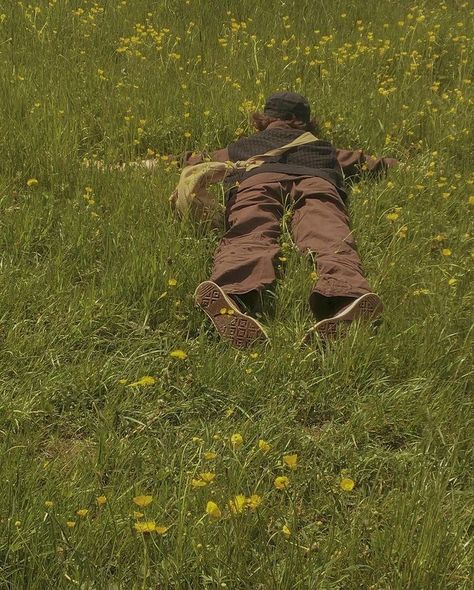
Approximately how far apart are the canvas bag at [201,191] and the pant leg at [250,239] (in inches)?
3.9

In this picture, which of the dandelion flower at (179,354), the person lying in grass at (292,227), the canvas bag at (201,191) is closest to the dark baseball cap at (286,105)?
the person lying in grass at (292,227)

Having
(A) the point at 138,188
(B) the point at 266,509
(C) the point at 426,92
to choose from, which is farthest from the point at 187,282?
(C) the point at 426,92

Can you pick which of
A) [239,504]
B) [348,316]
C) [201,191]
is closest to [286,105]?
[201,191]

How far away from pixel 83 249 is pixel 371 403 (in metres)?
1.46

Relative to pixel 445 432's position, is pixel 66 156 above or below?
above

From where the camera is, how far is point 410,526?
2139 mm

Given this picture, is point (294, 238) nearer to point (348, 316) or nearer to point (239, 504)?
point (348, 316)

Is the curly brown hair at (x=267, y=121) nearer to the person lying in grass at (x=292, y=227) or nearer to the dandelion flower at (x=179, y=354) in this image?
the person lying in grass at (x=292, y=227)

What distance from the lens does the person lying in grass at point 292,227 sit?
3.17 m

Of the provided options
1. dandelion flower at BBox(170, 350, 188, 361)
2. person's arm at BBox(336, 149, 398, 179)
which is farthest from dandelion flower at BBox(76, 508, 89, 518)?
person's arm at BBox(336, 149, 398, 179)

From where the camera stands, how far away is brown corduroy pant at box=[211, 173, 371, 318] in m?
3.30

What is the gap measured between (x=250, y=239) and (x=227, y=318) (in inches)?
22.7

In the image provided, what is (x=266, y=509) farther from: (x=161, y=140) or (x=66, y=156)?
(x=161, y=140)

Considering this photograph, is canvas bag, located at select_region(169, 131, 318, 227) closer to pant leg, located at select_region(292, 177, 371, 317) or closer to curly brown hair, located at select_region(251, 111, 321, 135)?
pant leg, located at select_region(292, 177, 371, 317)
